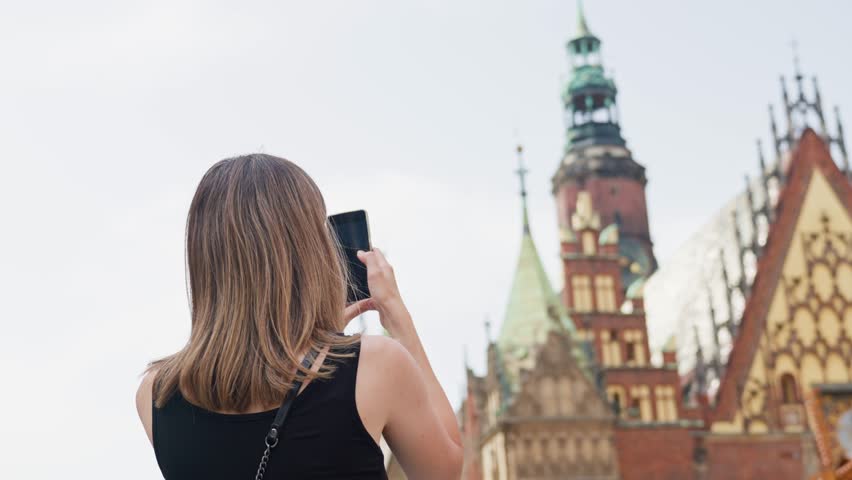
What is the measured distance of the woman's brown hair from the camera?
1918 mm

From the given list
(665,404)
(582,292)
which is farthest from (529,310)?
(665,404)

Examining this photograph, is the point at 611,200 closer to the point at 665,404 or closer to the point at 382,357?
the point at 665,404

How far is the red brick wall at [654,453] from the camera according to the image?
26859mm

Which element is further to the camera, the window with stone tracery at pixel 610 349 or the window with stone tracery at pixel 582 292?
the window with stone tracery at pixel 582 292

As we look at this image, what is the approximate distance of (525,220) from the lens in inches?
1207

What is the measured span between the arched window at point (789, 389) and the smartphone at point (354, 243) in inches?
1105

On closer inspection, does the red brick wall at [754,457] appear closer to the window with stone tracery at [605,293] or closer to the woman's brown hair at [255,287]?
the window with stone tracery at [605,293]

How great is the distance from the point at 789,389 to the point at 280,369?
28.7 metres

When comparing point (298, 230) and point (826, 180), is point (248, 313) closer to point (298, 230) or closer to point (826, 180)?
point (298, 230)

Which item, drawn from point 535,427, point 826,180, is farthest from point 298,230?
point 826,180

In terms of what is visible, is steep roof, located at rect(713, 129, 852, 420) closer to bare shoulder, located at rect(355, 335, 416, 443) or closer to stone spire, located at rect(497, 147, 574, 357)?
stone spire, located at rect(497, 147, 574, 357)

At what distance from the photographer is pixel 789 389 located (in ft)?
95.2

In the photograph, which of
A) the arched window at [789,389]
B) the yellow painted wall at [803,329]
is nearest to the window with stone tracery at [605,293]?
the yellow painted wall at [803,329]

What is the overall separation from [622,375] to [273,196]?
26.4 meters
